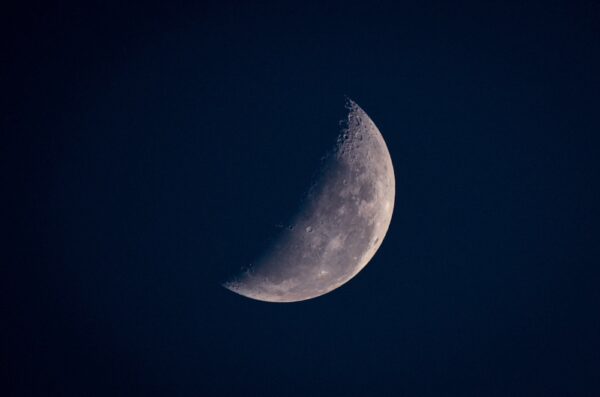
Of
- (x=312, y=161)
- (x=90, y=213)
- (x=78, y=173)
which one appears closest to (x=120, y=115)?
(x=78, y=173)

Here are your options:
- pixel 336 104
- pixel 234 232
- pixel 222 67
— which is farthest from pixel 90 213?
pixel 336 104

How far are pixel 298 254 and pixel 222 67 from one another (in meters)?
2.42

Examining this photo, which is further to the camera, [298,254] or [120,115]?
[298,254]

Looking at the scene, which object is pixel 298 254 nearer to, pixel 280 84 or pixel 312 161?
pixel 312 161

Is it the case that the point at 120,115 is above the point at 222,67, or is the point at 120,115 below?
below

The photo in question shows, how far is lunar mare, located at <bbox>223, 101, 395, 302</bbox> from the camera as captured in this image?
4.94m

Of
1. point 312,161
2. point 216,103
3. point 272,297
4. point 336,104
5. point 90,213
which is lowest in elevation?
point 272,297

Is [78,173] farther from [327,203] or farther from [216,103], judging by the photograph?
[327,203]

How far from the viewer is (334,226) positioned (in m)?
5.05

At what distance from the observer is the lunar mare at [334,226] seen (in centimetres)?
494

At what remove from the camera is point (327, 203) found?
16.3ft

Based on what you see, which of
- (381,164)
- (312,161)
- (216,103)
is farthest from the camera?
(381,164)

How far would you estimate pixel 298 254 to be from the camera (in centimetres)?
509

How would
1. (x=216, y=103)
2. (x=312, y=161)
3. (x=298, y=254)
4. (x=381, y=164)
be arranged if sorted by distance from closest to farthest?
1. (x=216, y=103)
2. (x=312, y=161)
3. (x=298, y=254)
4. (x=381, y=164)
